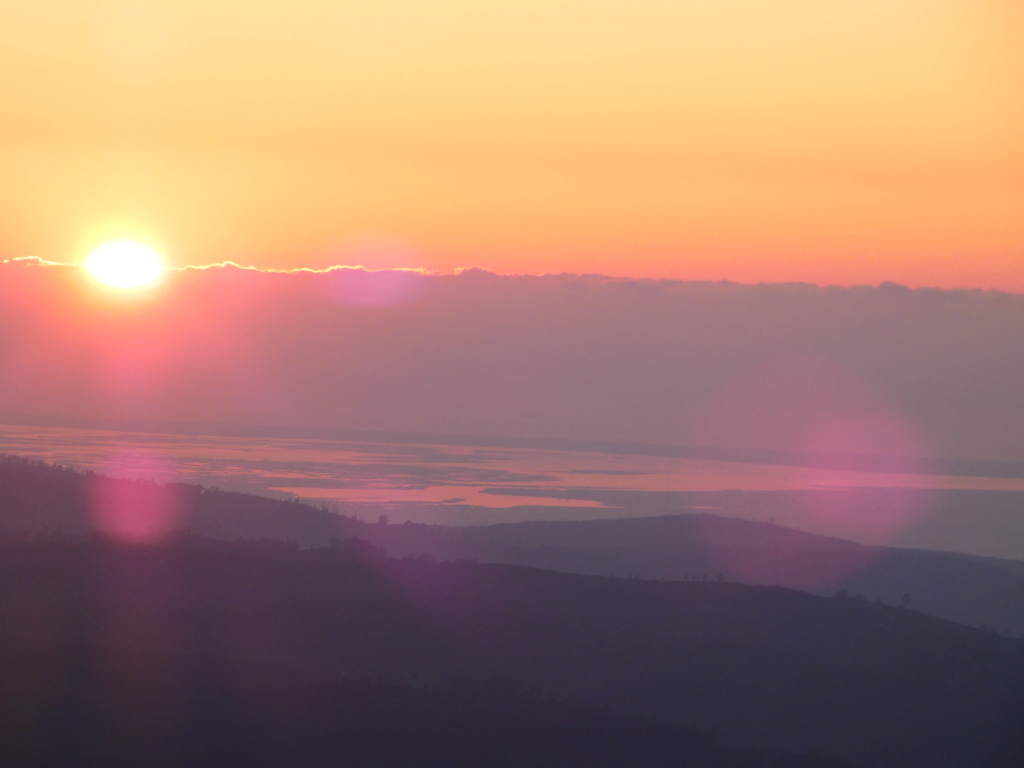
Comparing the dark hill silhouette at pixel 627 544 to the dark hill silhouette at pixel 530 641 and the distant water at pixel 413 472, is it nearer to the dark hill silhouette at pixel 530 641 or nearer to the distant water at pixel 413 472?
the dark hill silhouette at pixel 530 641

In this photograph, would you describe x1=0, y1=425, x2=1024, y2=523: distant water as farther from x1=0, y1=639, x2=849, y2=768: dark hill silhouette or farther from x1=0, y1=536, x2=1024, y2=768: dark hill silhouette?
x1=0, y1=639, x2=849, y2=768: dark hill silhouette

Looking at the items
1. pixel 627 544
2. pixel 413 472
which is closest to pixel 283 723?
pixel 627 544

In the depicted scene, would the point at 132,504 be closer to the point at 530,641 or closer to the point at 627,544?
the point at 530,641

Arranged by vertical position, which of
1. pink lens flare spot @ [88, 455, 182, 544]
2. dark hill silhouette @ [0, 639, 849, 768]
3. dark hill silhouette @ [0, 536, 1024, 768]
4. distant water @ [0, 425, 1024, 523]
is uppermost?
distant water @ [0, 425, 1024, 523]

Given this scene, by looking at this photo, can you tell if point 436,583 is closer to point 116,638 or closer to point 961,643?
point 116,638

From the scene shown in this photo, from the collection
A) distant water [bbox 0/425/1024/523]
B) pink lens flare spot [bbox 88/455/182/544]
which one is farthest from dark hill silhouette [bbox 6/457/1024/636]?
distant water [bbox 0/425/1024/523]

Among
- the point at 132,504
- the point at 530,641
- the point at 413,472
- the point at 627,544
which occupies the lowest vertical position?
the point at 530,641
